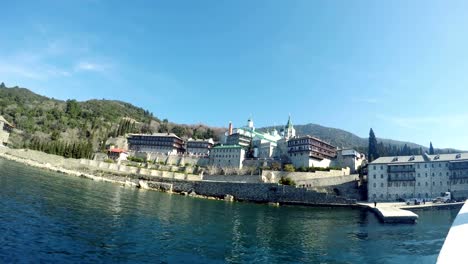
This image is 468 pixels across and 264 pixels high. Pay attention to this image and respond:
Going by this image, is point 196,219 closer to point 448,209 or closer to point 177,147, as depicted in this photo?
point 448,209

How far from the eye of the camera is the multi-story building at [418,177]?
66.6 metres

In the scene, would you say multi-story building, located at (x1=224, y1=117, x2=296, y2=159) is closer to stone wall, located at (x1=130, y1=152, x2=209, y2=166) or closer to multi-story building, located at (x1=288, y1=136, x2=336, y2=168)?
multi-story building, located at (x1=288, y1=136, x2=336, y2=168)

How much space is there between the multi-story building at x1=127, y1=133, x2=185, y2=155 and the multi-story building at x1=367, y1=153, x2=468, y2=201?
73.2 m

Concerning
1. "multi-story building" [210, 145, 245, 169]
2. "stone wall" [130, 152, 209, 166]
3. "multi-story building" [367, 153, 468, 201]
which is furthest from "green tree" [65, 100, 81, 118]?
"multi-story building" [367, 153, 468, 201]

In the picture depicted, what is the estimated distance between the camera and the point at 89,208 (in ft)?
112

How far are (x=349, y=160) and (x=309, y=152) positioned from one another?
1368cm

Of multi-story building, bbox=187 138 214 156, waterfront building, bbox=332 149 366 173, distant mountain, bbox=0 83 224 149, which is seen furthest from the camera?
distant mountain, bbox=0 83 224 149

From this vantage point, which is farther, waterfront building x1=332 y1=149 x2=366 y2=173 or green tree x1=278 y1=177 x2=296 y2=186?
waterfront building x1=332 y1=149 x2=366 y2=173

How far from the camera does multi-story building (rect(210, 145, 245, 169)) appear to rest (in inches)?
3979

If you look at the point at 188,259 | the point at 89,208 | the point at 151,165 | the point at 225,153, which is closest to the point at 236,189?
the point at 225,153

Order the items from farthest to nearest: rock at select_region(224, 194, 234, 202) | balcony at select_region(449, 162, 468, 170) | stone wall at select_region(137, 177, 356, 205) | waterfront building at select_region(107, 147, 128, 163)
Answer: waterfront building at select_region(107, 147, 128, 163) → rock at select_region(224, 194, 234, 202) → stone wall at select_region(137, 177, 356, 205) → balcony at select_region(449, 162, 468, 170)

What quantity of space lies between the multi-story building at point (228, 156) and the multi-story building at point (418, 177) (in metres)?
40.4

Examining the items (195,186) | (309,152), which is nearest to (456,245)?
(195,186)

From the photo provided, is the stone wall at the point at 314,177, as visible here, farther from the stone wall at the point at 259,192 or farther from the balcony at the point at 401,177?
the balcony at the point at 401,177
